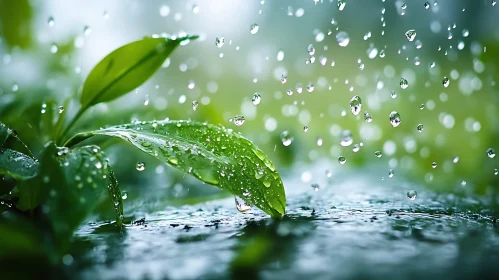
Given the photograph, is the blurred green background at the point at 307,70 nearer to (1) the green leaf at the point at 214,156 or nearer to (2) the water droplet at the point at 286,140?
(2) the water droplet at the point at 286,140

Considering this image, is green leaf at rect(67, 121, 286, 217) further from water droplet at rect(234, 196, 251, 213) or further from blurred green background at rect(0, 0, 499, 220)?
blurred green background at rect(0, 0, 499, 220)

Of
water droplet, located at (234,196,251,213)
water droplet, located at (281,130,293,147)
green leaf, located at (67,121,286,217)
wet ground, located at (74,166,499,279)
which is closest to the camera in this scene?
wet ground, located at (74,166,499,279)

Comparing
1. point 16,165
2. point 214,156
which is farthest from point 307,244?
point 16,165

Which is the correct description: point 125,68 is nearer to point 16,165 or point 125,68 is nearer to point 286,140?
point 16,165

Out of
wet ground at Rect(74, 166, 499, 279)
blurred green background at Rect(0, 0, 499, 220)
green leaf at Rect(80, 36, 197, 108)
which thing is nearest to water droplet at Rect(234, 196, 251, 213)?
wet ground at Rect(74, 166, 499, 279)

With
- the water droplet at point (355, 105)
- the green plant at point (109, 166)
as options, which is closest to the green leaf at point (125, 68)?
the green plant at point (109, 166)

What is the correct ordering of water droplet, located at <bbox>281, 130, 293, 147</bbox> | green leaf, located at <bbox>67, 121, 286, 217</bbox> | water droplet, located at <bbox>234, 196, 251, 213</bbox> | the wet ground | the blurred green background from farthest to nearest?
the blurred green background, water droplet, located at <bbox>281, 130, 293, 147</bbox>, water droplet, located at <bbox>234, 196, 251, 213</bbox>, green leaf, located at <bbox>67, 121, 286, 217</bbox>, the wet ground
